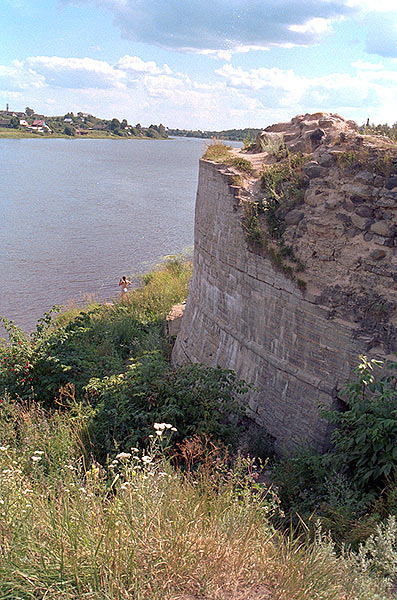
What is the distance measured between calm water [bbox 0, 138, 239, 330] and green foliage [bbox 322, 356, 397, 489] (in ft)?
22.7

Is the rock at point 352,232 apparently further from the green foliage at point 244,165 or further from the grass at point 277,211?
the green foliage at point 244,165

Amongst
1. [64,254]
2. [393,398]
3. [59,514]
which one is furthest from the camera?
[64,254]

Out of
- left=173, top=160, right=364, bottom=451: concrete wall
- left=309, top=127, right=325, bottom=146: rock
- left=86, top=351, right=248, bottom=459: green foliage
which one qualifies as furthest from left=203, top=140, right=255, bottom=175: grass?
left=86, top=351, right=248, bottom=459: green foliage

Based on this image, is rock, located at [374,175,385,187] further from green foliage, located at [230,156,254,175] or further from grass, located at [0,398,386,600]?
grass, located at [0,398,386,600]

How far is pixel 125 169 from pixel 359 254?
57500 millimetres

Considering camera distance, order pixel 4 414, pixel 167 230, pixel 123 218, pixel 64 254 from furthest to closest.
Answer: pixel 123 218
pixel 167 230
pixel 64 254
pixel 4 414

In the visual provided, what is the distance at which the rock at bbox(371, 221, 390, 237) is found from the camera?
5543 millimetres

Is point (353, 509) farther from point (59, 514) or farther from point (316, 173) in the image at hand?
point (316, 173)

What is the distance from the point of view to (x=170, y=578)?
9.20 feet

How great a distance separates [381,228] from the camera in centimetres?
559

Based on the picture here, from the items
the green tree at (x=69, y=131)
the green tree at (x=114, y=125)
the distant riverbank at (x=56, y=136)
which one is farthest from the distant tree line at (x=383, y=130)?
the green tree at (x=114, y=125)

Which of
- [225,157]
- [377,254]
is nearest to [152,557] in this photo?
[377,254]

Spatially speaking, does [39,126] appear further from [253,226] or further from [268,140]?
[253,226]

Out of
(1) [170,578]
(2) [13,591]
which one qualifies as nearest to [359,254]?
(1) [170,578]
